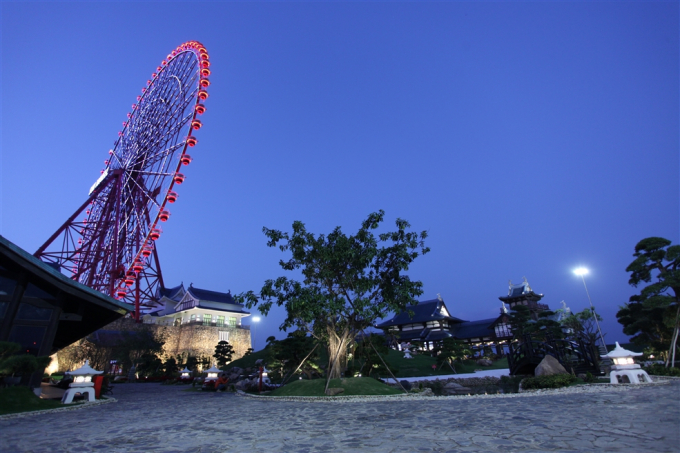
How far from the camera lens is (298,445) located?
7199 millimetres

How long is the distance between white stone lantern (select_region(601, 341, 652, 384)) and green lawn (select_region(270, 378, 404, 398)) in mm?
9707

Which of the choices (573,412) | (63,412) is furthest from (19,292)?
(573,412)

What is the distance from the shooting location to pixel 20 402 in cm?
1370

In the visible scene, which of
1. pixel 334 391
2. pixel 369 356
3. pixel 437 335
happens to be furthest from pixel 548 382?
pixel 437 335

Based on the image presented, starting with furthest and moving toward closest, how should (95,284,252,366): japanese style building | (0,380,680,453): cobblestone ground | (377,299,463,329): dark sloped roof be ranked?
(377,299,463,329): dark sloped roof < (95,284,252,366): japanese style building < (0,380,680,453): cobblestone ground

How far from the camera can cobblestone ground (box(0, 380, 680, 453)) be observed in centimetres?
634

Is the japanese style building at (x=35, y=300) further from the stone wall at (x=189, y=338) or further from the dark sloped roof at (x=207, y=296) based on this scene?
the dark sloped roof at (x=207, y=296)

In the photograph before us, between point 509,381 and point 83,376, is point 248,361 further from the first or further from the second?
point 509,381

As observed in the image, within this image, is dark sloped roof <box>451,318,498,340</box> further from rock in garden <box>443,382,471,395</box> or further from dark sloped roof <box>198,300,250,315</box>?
dark sloped roof <box>198,300,250,315</box>

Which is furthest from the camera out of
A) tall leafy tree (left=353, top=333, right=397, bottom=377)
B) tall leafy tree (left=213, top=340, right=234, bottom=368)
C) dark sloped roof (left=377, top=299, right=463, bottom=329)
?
dark sloped roof (left=377, top=299, right=463, bottom=329)

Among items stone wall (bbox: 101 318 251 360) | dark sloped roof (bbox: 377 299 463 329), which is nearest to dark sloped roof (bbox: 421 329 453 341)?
dark sloped roof (bbox: 377 299 463 329)

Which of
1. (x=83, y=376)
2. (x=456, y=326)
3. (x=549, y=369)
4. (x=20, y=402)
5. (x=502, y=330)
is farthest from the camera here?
(x=456, y=326)

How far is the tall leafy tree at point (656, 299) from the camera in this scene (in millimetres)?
21125

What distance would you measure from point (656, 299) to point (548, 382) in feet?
29.5
